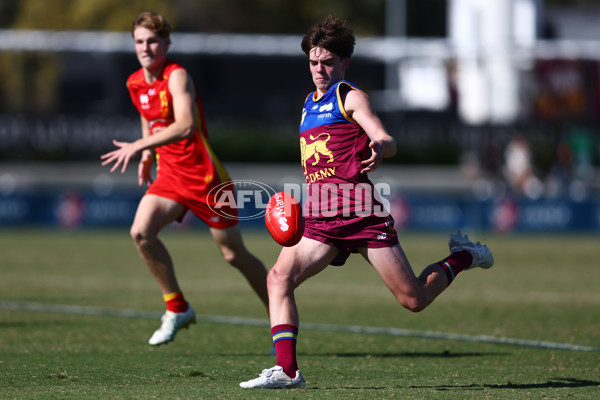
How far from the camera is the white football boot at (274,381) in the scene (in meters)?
6.00

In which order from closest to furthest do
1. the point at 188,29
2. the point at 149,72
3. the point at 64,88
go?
1. the point at 149,72
2. the point at 64,88
3. the point at 188,29

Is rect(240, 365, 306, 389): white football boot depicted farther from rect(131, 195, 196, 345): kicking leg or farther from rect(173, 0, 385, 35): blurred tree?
rect(173, 0, 385, 35): blurred tree

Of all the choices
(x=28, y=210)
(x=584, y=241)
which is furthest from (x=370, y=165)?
(x=28, y=210)

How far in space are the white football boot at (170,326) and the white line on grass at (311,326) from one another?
5.73ft

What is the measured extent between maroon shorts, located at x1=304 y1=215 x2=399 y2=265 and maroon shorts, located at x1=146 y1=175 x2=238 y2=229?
1738 mm

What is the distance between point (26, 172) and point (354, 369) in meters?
26.0

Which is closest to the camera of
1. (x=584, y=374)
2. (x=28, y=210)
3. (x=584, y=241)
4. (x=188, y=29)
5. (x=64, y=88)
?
(x=584, y=374)

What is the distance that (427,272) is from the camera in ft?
21.5

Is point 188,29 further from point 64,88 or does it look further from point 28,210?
point 28,210

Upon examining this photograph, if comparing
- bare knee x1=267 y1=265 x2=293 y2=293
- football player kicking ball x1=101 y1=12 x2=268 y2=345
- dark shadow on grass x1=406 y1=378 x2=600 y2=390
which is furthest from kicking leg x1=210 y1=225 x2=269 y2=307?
dark shadow on grass x1=406 y1=378 x2=600 y2=390

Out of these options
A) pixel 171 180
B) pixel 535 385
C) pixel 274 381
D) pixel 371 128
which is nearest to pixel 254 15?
pixel 171 180

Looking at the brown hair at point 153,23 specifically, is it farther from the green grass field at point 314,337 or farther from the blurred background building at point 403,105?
the blurred background building at point 403,105

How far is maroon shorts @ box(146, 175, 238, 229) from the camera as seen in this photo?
7.89 meters

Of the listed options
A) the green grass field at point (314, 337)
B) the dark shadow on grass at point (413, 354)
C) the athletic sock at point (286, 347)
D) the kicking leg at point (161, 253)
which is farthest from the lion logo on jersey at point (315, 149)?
the dark shadow on grass at point (413, 354)
